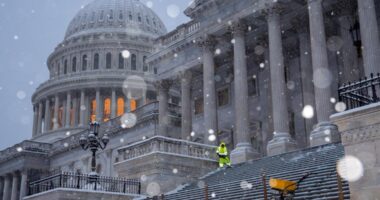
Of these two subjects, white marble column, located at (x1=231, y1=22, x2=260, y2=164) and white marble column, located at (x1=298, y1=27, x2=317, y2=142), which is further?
white marble column, located at (x1=298, y1=27, x2=317, y2=142)

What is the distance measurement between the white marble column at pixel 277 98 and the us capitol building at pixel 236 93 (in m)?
0.06

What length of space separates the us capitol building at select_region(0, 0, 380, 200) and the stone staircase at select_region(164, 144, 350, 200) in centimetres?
177

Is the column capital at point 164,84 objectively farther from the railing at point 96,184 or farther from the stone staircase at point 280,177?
the stone staircase at point 280,177

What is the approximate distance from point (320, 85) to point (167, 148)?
845 centimetres

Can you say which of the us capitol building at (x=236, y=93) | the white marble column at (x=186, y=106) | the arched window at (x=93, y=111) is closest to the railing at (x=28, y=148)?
the us capitol building at (x=236, y=93)

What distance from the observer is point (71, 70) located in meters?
88.4

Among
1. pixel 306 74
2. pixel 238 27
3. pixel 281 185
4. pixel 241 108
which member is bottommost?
pixel 281 185

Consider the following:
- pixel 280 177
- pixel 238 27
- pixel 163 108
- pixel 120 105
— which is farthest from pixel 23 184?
pixel 280 177

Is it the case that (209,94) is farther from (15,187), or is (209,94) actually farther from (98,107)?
(98,107)

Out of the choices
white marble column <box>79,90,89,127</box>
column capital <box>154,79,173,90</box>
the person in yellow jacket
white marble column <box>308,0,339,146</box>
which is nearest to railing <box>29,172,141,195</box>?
the person in yellow jacket

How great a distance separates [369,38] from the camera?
2488cm

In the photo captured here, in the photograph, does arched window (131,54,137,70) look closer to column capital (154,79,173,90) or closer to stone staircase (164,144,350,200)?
column capital (154,79,173,90)

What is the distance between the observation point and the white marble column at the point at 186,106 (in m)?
37.9

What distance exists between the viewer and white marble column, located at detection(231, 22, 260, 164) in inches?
1158
